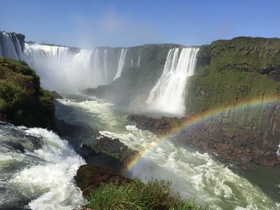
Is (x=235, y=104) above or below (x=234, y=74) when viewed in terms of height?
below

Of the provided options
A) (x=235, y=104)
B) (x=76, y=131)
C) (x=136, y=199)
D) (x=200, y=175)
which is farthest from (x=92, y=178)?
(x=235, y=104)

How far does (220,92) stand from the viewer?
45.6 m

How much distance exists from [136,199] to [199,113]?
39.1 metres

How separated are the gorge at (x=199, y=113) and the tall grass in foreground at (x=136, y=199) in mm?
13841

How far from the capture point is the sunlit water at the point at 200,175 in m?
22.4

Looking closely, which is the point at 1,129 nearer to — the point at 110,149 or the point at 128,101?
the point at 110,149

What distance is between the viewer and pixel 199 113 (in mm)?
45438

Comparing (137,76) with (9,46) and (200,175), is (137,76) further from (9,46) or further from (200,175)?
(200,175)

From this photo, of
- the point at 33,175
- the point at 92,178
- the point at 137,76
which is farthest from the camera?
the point at 137,76

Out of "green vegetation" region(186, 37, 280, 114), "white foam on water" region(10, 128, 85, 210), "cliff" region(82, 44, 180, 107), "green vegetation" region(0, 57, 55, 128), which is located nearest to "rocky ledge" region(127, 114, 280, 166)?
"green vegetation" region(186, 37, 280, 114)

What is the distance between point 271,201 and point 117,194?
19741 millimetres

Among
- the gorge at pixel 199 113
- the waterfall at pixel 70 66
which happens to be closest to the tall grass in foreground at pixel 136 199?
the gorge at pixel 199 113

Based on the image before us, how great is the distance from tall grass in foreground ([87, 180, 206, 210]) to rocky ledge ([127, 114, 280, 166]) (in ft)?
83.9

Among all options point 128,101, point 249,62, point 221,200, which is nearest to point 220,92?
point 249,62
